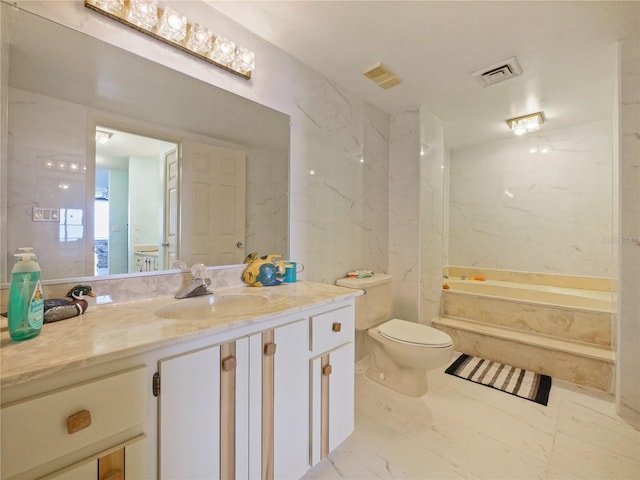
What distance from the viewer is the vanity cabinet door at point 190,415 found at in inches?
30.2

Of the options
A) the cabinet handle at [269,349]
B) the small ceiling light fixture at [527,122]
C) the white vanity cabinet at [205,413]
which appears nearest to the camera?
the white vanity cabinet at [205,413]

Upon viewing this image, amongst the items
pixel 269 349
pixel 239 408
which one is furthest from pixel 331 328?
pixel 239 408

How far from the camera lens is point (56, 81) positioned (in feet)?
3.22

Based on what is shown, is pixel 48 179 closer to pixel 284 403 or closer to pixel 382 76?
pixel 284 403

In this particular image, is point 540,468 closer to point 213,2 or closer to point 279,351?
point 279,351

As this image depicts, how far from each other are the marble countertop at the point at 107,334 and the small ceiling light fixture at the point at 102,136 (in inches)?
25.4

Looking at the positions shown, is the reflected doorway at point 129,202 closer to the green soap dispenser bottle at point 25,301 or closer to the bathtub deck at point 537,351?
the green soap dispenser bottle at point 25,301

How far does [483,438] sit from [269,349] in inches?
56.1

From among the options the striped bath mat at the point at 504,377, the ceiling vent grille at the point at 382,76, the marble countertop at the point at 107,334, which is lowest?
the striped bath mat at the point at 504,377

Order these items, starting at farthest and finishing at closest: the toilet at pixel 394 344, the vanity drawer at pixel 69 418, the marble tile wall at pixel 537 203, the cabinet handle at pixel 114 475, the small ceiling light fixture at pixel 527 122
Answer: the marble tile wall at pixel 537 203 < the small ceiling light fixture at pixel 527 122 < the toilet at pixel 394 344 < the cabinet handle at pixel 114 475 < the vanity drawer at pixel 69 418

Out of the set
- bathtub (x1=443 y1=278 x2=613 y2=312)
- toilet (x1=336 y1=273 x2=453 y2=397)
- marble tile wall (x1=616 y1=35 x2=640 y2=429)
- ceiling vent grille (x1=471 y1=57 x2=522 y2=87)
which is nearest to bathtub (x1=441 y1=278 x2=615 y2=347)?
bathtub (x1=443 y1=278 x2=613 y2=312)

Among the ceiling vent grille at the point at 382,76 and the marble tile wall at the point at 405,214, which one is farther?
the marble tile wall at the point at 405,214

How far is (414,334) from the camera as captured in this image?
1.92 meters

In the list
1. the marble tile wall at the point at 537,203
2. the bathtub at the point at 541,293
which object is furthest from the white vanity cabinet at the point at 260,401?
the marble tile wall at the point at 537,203
